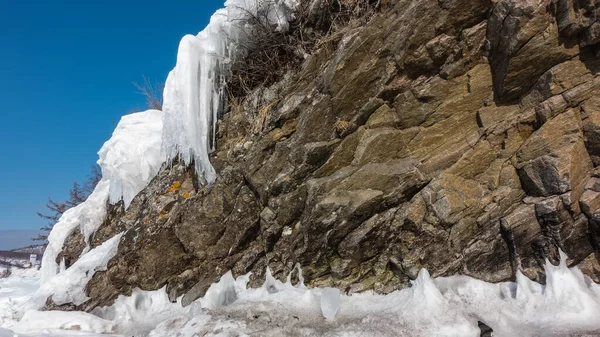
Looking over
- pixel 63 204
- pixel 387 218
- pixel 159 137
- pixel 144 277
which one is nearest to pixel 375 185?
pixel 387 218

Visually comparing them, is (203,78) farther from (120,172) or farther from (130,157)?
(120,172)

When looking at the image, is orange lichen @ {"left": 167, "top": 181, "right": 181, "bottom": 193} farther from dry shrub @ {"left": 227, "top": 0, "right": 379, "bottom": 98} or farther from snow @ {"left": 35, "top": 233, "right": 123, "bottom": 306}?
dry shrub @ {"left": 227, "top": 0, "right": 379, "bottom": 98}

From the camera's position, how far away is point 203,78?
5.93 metres

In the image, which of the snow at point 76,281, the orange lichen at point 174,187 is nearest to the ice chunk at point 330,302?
the orange lichen at point 174,187

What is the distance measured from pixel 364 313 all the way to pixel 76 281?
4.89m

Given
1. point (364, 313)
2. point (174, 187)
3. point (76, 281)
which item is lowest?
point (364, 313)

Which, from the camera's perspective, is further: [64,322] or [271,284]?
[64,322]

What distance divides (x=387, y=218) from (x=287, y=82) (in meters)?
2.97

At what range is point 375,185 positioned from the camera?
4059 mm

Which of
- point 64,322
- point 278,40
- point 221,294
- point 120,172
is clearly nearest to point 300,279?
point 221,294

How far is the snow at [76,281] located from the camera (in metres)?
5.33

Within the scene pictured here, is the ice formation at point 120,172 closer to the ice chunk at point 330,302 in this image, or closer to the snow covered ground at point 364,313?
the snow covered ground at point 364,313

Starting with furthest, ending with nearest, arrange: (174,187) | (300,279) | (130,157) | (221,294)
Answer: (130,157) → (174,187) → (221,294) → (300,279)

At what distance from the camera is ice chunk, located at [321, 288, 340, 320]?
12.1 feet
